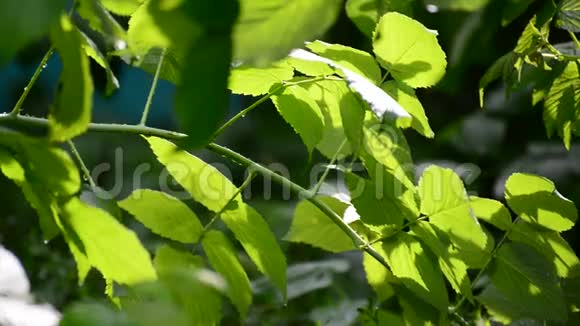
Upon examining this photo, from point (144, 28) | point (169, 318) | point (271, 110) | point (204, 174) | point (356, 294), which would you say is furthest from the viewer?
point (271, 110)

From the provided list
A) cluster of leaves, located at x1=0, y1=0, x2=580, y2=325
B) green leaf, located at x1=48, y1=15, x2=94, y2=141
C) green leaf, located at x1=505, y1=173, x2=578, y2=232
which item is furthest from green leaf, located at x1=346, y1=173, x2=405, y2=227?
green leaf, located at x1=48, y1=15, x2=94, y2=141

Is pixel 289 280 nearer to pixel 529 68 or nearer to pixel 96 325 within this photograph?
pixel 529 68

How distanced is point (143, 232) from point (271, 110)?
0.82 m

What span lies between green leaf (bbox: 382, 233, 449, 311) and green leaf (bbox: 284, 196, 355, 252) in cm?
10

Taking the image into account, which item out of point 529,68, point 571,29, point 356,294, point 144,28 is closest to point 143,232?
point 356,294

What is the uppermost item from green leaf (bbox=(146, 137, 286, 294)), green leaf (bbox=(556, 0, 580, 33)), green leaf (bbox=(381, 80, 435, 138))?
green leaf (bbox=(556, 0, 580, 33))

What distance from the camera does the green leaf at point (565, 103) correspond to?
0.62 m

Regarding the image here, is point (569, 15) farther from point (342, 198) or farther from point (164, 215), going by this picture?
point (164, 215)

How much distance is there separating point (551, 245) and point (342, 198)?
0.16 meters

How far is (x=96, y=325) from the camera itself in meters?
0.25

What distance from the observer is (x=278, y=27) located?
302 mm

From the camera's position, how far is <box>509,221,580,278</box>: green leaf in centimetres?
60

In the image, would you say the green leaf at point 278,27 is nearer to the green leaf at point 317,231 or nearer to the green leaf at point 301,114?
the green leaf at point 301,114

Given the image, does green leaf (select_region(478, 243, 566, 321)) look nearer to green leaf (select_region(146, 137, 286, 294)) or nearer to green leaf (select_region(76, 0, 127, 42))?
green leaf (select_region(146, 137, 286, 294))
